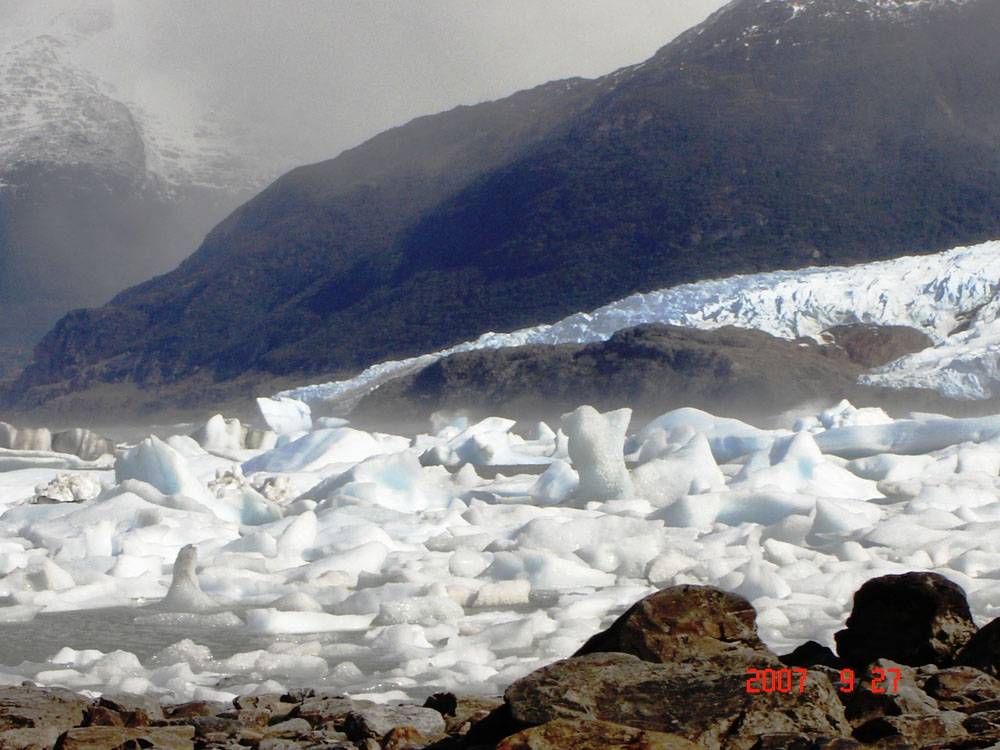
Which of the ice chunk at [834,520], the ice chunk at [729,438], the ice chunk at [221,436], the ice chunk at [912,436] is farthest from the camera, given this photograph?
the ice chunk at [221,436]

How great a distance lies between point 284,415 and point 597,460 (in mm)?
19343

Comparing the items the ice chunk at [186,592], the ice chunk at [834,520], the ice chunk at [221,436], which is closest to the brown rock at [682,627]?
the ice chunk at [186,592]

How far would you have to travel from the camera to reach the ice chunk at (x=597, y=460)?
32.0 ft

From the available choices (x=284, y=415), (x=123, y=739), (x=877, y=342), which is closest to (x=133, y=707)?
(x=123, y=739)

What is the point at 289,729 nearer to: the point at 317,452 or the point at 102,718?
the point at 102,718

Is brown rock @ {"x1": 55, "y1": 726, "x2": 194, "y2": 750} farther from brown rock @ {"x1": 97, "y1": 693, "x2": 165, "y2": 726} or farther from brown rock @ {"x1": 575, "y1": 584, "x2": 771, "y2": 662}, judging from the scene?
brown rock @ {"x1": 575, "y1": 584, "x2": 771, "y2": 662}

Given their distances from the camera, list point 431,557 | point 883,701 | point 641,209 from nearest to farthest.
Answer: point 883,701 < point 431,557 < point 641,209

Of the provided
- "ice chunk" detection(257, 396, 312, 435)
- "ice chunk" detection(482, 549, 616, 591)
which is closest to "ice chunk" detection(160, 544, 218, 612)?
"ice chunk" detection(482, 549, 616, 591)

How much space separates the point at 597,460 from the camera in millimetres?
9789

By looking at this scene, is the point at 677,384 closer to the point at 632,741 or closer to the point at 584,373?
the point at 584,373

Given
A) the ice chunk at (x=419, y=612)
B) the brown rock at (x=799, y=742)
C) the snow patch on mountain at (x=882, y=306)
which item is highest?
the snow patch on mountain at (x=882, y=306)

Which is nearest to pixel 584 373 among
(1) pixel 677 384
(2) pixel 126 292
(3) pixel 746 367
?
(1) pixel 677 384

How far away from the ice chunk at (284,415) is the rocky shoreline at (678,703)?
78.3 feet
